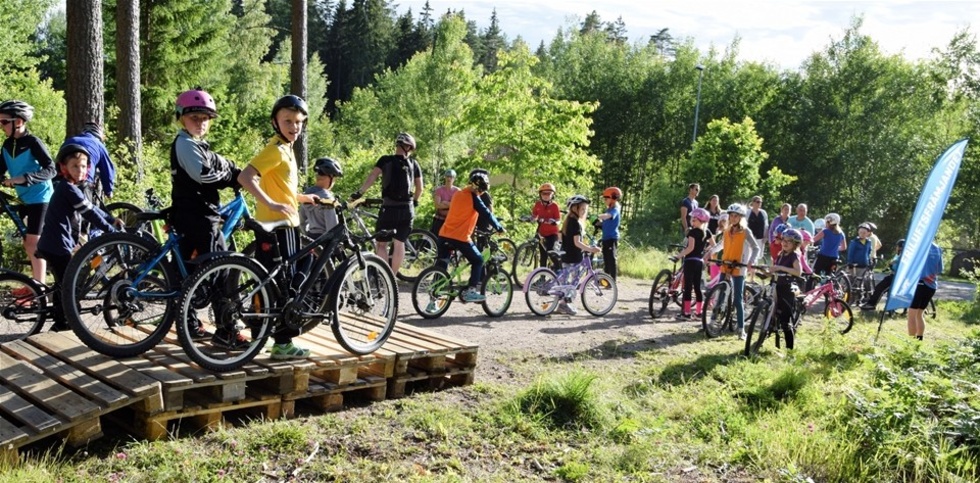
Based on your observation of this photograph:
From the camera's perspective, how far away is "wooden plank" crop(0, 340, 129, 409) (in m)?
4.14

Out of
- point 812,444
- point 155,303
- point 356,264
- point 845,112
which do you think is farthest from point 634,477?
point 845,112

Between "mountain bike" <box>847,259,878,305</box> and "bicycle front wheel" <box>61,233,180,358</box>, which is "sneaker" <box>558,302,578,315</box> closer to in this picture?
"bicycle front wheel" <box>61,233,180,358</box>

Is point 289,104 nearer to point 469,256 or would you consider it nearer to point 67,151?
point 67,151

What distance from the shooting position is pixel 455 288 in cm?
915

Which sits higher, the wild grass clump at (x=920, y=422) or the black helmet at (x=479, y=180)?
the black helmet at (x=479, y=180)

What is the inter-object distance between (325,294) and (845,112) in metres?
43.9

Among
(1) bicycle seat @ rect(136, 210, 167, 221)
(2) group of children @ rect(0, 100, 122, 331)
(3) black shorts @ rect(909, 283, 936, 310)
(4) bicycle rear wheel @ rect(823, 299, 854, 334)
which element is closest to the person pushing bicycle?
(2) group of children @ rect(0, 100, 122, 331)

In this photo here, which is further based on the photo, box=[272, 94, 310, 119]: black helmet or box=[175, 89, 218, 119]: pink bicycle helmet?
box=[272, 94, 310, 119]: black helmet

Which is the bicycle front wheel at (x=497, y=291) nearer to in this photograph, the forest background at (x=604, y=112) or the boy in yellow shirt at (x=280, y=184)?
the boy in yellow shirt at (x=280, y=184)

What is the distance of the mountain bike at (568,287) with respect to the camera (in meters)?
10.0

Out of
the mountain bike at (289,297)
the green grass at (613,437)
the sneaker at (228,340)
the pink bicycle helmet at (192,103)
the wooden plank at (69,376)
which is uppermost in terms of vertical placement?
the pink bicycle helmet at (192,103)

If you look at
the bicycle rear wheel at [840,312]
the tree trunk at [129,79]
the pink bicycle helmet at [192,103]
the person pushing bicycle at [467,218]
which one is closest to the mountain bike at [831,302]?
the bicycle rear wheel at [840,312]

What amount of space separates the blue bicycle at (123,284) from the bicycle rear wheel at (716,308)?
6831 mm

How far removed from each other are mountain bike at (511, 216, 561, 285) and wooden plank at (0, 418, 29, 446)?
8.62 metres
